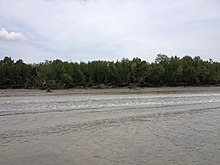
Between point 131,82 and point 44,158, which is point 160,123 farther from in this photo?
point 131,82

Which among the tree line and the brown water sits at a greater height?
the tree line

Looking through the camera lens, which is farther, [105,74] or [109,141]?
[105,74]

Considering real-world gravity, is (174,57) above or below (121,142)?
above

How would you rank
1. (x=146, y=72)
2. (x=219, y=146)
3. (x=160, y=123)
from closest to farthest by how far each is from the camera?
(x=219, y=146), (x=160, y=123), (x=146, y=72)

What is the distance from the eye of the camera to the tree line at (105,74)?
87312mm

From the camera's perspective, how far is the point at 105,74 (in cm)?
9069

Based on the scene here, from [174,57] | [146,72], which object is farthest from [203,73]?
[146,72]

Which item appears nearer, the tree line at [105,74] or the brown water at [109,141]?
the brown water at [109,141]

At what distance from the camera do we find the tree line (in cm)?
8731

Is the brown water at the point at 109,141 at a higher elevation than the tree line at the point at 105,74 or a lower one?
lower

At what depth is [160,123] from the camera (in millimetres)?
21469

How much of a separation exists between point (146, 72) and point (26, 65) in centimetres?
3419

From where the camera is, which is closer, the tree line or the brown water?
the brown water

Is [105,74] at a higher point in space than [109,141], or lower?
higher
